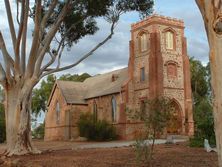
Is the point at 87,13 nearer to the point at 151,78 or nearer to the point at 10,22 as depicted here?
the point at 10,22

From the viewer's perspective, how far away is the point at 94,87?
49.2 meters

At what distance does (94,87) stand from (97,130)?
37.2 feet

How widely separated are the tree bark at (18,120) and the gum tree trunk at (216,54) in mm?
13501

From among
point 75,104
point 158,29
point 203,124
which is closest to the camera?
point 203,124

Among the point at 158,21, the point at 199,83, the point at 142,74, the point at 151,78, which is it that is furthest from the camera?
the point at 199,83

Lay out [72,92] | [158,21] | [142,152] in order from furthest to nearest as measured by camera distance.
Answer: [72,92] → [158,21] → [142,152]

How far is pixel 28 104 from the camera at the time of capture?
1769 cm

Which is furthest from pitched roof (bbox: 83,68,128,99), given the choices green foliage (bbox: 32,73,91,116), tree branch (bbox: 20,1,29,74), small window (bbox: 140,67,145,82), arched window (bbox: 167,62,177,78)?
tree branch (bbox: 20,1,29,74)

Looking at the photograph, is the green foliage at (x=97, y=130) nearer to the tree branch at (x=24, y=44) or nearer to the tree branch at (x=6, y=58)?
the tree branch at (x=24, y=44)

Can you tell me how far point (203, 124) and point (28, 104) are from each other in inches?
383

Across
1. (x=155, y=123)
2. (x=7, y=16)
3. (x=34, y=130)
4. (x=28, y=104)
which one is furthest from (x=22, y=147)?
(x=34, y=130)

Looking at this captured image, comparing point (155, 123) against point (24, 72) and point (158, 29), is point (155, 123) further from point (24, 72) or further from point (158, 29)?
point (158, 29)

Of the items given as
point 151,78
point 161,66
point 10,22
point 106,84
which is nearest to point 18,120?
point 10,22

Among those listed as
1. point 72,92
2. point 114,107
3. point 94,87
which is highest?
point 94,87
